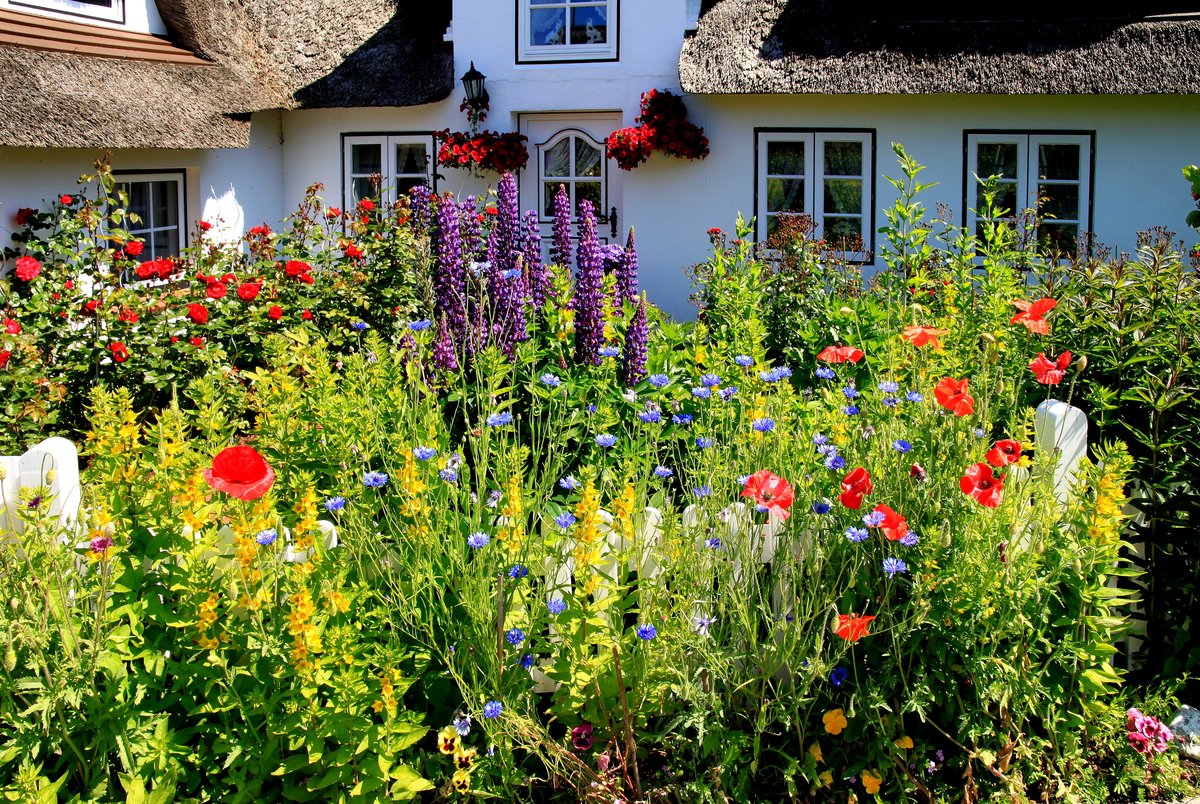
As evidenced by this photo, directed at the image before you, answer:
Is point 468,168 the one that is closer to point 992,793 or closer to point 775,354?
point 775,354

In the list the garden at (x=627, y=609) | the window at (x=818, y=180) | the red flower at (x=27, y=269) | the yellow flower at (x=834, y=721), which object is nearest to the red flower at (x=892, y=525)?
the garden at (x=627, y=609)

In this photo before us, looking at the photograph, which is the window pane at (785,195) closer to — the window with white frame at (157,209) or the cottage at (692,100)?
the cottage at (692,100)

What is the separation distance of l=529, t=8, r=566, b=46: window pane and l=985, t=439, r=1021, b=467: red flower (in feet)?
28.7

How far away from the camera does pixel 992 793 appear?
2.57 metres

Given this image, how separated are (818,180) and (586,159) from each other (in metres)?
2.21

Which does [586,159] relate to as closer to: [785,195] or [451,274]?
[785,195]

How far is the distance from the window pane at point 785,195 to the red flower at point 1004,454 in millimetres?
7956

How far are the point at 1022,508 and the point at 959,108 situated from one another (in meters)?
8.00

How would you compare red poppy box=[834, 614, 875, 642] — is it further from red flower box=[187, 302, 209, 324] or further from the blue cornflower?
red flower box=[187, 302, 209, 324]

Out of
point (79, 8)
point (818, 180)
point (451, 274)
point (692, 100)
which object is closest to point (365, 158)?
point (79, 8)

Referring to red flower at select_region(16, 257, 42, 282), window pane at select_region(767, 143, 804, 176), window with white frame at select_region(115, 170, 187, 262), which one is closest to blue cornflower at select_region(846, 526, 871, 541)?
red flower at select_region(16, 257, 42, 282)

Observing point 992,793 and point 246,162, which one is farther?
point 246,162

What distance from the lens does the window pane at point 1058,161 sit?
391 inches

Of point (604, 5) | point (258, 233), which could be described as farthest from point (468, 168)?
point (258, 233)
